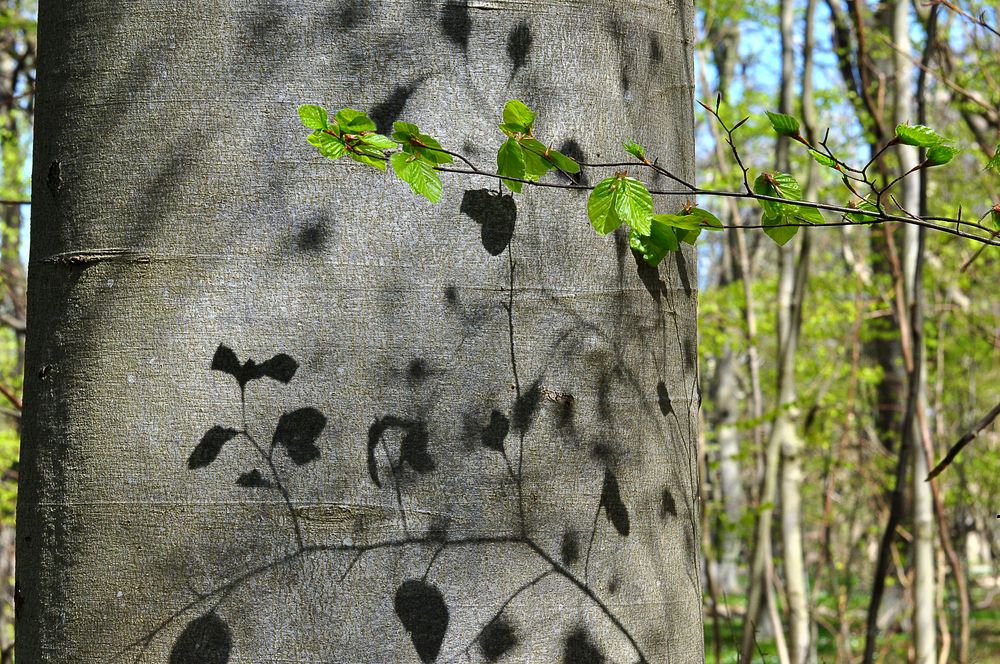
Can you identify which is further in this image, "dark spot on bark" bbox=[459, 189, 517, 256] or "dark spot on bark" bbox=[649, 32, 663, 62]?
"dark spot on bark" bbox=[649, 32, 663, 62]

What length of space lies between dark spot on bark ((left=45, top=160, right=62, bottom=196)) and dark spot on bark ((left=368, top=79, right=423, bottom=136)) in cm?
36

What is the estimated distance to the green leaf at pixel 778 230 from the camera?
1.10 meters

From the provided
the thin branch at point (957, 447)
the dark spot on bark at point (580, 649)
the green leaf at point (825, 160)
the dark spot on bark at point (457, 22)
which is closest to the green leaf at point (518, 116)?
the dark spot on bark at point (457, 22)

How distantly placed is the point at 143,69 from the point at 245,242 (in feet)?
0.76

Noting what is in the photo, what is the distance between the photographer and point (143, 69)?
0.99m

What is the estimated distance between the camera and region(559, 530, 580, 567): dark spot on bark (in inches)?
38.4

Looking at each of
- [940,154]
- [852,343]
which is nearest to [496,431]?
[940,154]

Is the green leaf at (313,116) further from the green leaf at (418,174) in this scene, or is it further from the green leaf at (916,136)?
the green leaf at (916,136)

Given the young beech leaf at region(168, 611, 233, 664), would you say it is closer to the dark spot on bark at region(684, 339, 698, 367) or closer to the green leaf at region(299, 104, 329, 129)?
the green leaf at region(299, 104, 329, 129)

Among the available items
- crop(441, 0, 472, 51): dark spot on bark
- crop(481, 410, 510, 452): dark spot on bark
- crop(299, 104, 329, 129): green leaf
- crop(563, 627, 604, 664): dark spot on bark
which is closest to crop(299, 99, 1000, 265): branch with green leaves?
crop(299, 104, 329, 129): green leaf

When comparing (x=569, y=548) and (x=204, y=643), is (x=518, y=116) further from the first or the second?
(x=204, y=643)

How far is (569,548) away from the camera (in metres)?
0.98

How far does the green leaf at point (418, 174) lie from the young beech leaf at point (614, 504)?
36cm

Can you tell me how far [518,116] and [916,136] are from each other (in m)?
0.43
